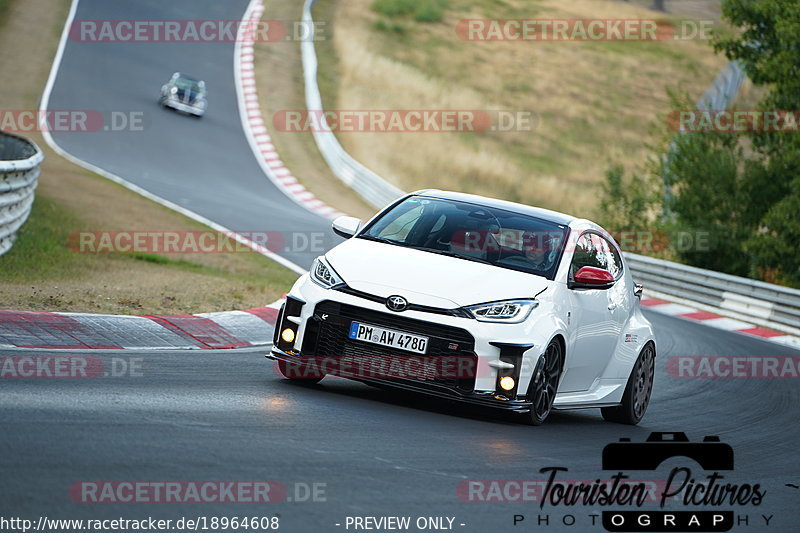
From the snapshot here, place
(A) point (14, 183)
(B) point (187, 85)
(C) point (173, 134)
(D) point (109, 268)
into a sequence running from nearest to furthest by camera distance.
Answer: (A) point (14, 183)
(D) point (109, 268)
(C) point (173, 134)
(B) point (187, 85)

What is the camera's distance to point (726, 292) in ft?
71.8

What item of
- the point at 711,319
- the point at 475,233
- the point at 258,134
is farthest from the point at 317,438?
the point at 258,134

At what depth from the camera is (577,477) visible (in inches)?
291

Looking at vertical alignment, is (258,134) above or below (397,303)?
below

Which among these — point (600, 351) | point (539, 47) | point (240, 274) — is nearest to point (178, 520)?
point (600, 351)

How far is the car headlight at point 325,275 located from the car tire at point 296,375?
741 millimetres

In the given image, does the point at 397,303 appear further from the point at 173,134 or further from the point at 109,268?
the point at 173,134

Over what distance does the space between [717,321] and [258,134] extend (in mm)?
18887

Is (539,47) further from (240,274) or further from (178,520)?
(178,520)

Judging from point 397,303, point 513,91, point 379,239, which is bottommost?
point 397,303

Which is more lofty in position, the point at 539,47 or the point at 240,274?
Answer: the point at 539,47

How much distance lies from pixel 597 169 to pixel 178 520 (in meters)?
37.4

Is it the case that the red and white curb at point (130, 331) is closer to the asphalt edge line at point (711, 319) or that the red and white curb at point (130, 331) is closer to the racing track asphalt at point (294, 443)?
the racing track asphalt at point (294, 443)

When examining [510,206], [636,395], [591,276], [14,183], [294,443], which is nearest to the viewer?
[294,443]
